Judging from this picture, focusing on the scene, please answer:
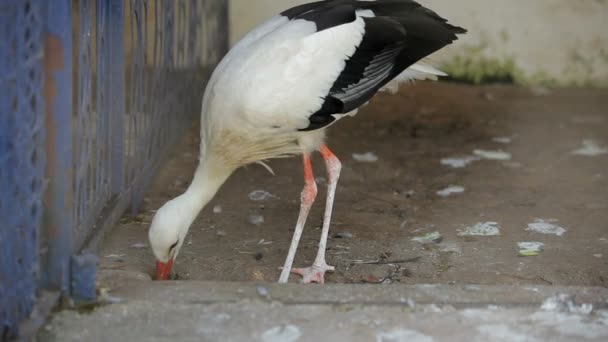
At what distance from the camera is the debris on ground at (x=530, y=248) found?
15.9 ft

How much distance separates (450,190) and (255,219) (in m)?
1.28

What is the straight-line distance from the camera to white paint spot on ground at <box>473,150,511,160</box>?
666 centimetres

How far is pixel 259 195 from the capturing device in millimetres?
5859

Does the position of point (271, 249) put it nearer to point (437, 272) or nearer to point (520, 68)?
point (437, 272)

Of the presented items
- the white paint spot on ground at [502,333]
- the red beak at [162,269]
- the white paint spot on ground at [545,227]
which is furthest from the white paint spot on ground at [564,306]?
the red beak at [162,269]

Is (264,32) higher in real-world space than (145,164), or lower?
higher

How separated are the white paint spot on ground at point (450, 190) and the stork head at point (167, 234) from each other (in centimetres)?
206

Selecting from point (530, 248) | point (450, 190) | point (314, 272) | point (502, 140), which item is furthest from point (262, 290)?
point (502, 140)

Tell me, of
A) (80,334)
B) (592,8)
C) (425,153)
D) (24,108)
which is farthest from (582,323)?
(592,8)

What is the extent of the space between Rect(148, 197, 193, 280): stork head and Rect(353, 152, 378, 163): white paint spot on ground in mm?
2436

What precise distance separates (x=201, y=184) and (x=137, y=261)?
0.50 m

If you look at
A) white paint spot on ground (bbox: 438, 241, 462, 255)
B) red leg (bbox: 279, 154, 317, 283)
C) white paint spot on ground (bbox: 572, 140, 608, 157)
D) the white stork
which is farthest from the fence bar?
white paint spot on ground (bbox: 572, 140, 608, 157)

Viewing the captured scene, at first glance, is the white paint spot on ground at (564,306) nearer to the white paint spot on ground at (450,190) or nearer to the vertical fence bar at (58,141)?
the vertical fence bar at (58,141)

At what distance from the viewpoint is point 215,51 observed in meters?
7.90
